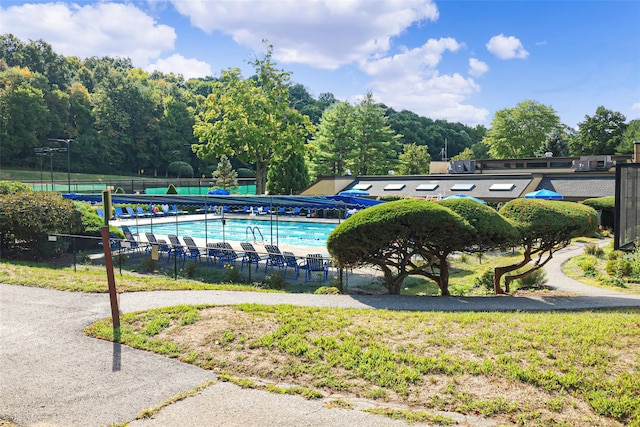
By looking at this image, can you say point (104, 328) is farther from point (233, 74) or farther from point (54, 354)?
point (233, 74)

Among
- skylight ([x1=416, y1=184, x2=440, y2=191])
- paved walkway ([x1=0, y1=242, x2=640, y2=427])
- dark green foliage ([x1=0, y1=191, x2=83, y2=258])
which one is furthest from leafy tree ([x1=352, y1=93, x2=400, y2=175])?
paved walkway ([x1=0, y1=242, x2=640, y2=427])

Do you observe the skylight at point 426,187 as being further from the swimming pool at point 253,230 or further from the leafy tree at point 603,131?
the leafy tree at point 603,131

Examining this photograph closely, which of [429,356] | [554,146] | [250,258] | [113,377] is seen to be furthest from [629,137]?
[113,377]

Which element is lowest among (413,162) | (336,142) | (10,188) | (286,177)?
(10,188)

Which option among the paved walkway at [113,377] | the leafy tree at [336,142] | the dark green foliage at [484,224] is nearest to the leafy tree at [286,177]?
the leafy tree at [336,142]

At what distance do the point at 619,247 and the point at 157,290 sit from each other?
43.0 ft

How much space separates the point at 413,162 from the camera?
232 feet

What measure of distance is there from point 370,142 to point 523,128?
3303 centimetres

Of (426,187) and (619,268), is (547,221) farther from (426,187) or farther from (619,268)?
(426,187)

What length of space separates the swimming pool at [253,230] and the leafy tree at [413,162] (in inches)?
1392

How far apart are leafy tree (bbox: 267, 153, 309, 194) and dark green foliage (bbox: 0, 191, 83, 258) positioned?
28.5m

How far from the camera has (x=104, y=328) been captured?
930 centimetres

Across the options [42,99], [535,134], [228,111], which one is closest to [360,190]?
[228,111]

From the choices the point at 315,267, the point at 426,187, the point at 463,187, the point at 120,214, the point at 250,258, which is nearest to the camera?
the point at 315,267
